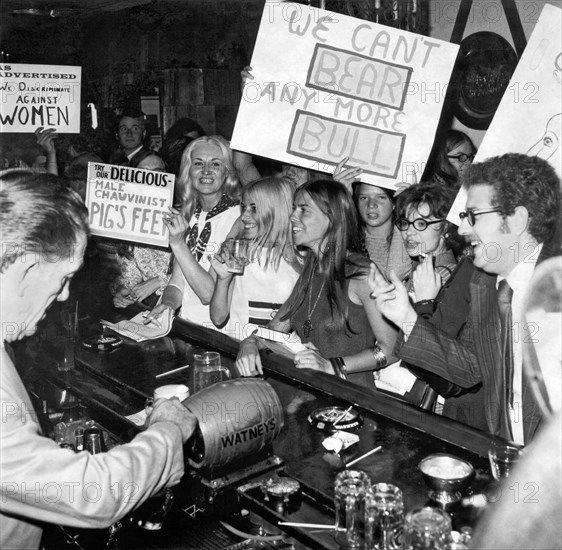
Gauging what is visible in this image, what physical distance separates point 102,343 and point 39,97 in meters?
2.19

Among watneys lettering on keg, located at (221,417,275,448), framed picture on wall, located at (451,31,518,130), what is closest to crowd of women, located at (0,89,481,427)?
watneys lettering on keg, located at (221,417,275,448)

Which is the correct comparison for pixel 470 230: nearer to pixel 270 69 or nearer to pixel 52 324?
pixel 270 69

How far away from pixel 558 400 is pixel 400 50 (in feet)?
6.66

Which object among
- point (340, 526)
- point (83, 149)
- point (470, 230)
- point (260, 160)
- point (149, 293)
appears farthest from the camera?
point (83, 149)

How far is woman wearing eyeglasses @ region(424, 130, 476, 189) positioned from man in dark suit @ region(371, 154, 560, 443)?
185cm

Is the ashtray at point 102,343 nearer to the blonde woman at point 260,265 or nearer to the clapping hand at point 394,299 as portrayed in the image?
the blonde woman at point 260,265

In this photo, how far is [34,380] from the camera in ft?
10.7

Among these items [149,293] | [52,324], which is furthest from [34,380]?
[149,293]

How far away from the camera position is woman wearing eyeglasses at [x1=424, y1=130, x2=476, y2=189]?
15.0 feet

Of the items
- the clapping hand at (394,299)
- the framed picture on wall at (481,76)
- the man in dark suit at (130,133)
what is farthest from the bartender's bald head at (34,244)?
the framed picture on wall at (481,76)

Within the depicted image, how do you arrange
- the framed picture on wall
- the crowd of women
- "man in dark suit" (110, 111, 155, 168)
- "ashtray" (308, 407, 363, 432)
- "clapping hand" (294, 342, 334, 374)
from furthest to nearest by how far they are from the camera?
1. "man in dark suit" (110, 111, 155, 168)
2. the framed picture on wall
3. the crowd of women
4. "clapping hand" (294, 342, 334, 374)
5. "ashtray" (308, 407, 363, 432)

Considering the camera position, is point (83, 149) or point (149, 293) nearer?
point (149, 293)

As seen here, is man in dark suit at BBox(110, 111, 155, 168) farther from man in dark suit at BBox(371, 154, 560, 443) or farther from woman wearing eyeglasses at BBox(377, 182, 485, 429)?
man in dark suit at BBox(371, 154, 560, 443)

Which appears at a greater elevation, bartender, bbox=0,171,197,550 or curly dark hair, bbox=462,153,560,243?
curly dark hair, bbox=462,153,560,243
